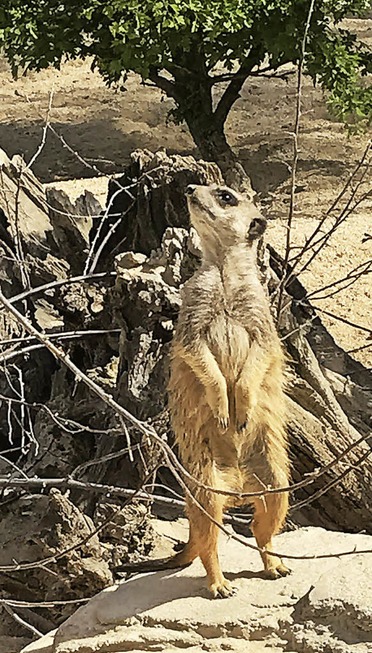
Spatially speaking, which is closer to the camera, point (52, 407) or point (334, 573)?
point (334, 573)

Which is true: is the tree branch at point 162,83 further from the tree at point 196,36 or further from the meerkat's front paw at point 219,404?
the meerkat's front paw at point 219,404

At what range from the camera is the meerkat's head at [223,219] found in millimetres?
2312

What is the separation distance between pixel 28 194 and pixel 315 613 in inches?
113

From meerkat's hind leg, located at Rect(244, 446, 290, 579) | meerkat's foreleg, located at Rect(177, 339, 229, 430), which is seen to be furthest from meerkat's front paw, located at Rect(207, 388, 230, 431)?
meerkat's hind leg, located at Rect(244, 446, 290, 579)

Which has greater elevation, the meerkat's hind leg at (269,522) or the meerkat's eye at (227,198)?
the meerkat's eye at (227,198)

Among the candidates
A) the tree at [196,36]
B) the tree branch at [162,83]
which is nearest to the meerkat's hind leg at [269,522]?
the tree at [196,36]

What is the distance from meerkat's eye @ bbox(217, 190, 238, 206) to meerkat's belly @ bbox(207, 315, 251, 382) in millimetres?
270

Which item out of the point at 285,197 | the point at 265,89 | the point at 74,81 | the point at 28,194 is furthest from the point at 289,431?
the point at 74,81

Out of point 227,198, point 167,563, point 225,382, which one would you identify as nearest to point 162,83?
point 227,198

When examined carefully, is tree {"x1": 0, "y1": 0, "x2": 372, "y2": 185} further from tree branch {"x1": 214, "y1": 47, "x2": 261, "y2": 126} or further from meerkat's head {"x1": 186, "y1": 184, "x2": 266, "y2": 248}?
meerkat's head {"x1": 186, "y1": 184, "x2": 266, "y2": 248}

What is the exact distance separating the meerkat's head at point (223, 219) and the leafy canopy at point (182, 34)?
4.28m

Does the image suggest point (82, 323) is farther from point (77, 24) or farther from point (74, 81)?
point (74, 81)

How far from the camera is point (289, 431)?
2.86m

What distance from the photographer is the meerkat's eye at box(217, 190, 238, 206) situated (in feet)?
7.69
